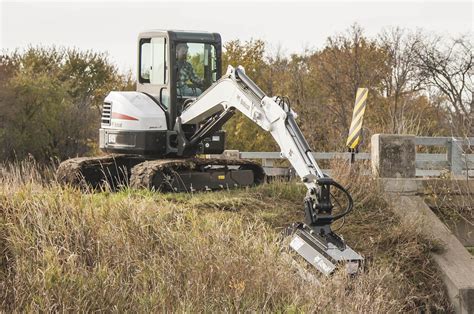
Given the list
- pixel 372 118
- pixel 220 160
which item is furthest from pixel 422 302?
pixel 372 118

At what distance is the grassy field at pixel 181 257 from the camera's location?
948 centimetres

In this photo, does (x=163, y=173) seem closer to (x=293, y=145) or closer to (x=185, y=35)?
(x=185, y=35)

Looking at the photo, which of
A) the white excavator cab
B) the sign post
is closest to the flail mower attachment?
the sign post

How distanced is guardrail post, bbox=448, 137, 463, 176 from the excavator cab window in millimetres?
4210

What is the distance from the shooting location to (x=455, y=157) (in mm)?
16031

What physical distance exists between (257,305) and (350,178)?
5443 mm

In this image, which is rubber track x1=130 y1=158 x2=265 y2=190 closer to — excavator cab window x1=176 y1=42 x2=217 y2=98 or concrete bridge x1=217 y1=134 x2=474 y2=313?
excavator cab window x1=176 y1=42 x2=217 y2=98

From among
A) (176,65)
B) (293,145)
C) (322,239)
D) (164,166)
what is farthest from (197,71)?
(322,239)

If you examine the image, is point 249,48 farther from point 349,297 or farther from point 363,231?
point 349,297

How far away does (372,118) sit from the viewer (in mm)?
31922

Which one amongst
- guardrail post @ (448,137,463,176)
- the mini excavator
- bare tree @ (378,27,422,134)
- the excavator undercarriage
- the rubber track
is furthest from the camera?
bare tree @ (378,27,422,134)

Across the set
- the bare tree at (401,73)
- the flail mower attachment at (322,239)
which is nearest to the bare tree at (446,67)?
the bare tree at (401,73)

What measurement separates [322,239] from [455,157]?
509 centimetres

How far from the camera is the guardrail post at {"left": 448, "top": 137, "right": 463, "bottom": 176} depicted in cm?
1600
